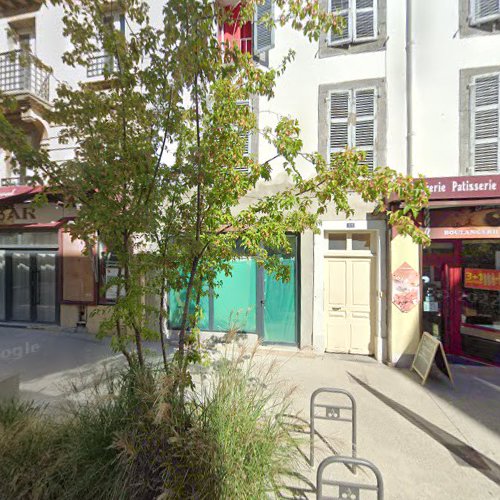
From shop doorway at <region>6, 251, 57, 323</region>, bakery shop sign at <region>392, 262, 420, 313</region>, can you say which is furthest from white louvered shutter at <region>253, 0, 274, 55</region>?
shop doorway at <region>6, 251, 57, 323</region>

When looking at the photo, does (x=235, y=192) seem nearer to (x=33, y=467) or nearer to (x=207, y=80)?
(x=207, y=80)

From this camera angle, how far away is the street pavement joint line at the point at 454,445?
2.99 meters

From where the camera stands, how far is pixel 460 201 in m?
5.35

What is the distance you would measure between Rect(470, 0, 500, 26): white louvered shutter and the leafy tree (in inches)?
193

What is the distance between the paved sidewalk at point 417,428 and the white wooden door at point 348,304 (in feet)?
2.37

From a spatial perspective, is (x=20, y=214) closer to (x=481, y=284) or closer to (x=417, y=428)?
(x=417, y=428)

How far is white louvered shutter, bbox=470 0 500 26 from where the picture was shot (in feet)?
18.5

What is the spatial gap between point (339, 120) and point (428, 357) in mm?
4927

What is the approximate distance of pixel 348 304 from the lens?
6.54 m

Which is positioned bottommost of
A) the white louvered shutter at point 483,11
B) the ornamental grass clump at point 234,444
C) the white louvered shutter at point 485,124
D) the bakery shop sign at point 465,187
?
the ornamental grass clump at point 234,444

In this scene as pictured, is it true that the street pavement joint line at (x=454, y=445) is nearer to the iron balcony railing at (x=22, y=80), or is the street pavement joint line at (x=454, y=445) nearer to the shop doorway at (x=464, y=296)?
the shop doorway at (x=464, y=296)

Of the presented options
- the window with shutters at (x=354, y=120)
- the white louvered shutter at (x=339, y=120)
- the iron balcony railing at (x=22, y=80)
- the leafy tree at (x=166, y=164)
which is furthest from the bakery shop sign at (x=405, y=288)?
the iron balcony railing at (x=22, y=80)

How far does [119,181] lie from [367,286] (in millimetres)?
5536

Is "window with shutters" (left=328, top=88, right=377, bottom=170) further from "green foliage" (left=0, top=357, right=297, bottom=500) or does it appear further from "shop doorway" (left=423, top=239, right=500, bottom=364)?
"green foliage" (left=0, top=357, right=297, bottom=500)
